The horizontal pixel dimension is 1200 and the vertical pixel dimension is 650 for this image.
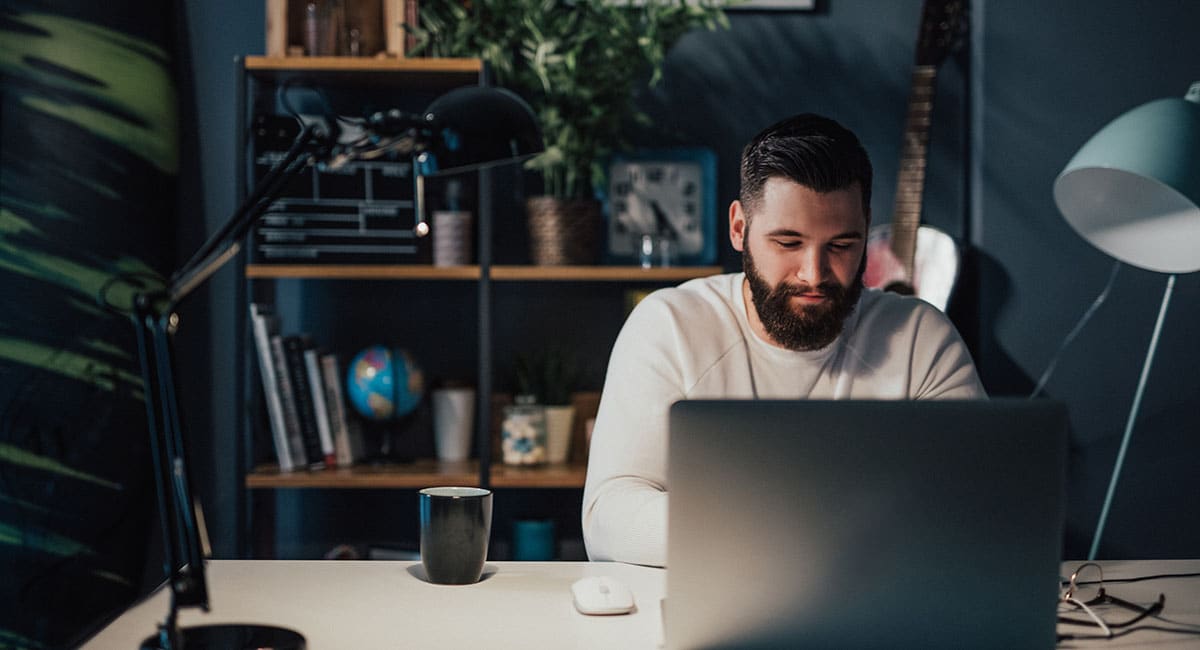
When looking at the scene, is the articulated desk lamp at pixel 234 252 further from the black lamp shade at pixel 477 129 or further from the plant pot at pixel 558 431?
the plant pot at pixel 558 431

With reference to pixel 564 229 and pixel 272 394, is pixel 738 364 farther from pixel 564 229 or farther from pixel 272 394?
pixel 272 394

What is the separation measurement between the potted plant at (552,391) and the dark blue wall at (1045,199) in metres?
0.61

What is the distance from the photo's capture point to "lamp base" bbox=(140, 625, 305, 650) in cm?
100

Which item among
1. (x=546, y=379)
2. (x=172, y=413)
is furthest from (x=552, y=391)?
(x=172, y=413)

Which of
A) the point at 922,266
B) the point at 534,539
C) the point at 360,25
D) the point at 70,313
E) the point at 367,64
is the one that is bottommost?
the point at 534,539

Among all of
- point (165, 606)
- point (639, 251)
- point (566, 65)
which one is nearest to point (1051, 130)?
point (639, 251)

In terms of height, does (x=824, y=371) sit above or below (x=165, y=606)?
above

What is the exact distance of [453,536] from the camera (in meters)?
1.27

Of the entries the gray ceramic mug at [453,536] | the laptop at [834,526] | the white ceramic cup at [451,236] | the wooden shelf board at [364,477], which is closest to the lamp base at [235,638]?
the gray ceramic mug at [453,536]

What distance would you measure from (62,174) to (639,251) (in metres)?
1.34

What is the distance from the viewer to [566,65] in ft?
7.97

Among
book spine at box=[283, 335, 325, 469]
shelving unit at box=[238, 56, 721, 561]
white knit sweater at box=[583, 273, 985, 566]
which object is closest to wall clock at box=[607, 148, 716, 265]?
shelving unit at box=[238, 56, 721, 561]

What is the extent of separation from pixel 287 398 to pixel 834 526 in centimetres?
179

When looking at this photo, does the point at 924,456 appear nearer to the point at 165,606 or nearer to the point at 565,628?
the point at 565,628
